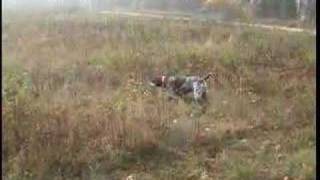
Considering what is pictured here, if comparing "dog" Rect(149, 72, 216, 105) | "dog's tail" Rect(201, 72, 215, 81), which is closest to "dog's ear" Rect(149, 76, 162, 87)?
"dog" Rect(149, 72, 216, 105)

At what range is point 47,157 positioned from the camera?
1618 mm

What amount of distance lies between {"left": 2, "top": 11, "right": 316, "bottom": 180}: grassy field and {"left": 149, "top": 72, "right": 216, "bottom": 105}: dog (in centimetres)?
3

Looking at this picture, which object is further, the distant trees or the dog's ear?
the dog's ear

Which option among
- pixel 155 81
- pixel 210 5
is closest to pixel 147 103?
pixel 155 81

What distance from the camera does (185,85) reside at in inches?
75.0

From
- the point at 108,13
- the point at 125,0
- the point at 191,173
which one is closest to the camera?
the point at 191,173

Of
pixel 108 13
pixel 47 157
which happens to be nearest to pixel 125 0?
pixel 108 13

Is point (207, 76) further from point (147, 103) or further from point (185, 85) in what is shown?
point (147, 103)

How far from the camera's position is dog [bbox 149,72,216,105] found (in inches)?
72.4

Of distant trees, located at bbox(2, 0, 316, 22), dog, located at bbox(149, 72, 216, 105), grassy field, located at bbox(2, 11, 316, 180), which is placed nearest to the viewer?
grassy field, located at bbox(2, 11, 316, 180)

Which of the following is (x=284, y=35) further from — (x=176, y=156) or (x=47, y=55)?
(x=47, y=55)

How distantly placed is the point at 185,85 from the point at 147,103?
0.54 feet

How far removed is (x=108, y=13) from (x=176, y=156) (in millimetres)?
608

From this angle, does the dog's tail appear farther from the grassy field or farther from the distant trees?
the distant trees
